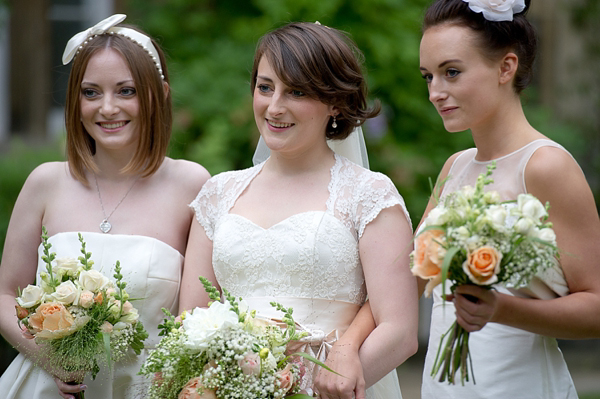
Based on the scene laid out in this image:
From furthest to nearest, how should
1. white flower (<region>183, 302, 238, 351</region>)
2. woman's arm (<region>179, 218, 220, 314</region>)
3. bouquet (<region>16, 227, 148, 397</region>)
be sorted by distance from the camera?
woman's arm (<region>179, 218, 220, 314</region>), bouquet (<region>16, 227, 148, 397</region>), white flower (<region>183, 302, 238, 351</region>)

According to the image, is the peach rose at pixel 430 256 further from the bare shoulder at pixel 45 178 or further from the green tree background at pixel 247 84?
the green tree background at pixel 247 84

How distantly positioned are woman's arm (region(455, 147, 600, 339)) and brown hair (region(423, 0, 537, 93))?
1.53 feet

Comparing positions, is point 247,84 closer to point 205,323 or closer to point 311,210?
point 311,210

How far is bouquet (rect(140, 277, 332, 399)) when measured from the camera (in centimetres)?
274

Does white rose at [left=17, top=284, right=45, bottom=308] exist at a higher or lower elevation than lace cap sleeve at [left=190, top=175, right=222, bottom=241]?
lower

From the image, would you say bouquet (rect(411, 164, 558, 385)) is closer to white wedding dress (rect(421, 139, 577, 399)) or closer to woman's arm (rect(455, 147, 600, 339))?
Answer: woman's arm (rect(455, 147, 600, 339))

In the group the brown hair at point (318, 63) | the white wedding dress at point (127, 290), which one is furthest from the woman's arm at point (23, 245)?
the brown hair at point (318, 63)

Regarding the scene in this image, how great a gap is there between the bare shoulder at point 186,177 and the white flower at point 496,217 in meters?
1.84

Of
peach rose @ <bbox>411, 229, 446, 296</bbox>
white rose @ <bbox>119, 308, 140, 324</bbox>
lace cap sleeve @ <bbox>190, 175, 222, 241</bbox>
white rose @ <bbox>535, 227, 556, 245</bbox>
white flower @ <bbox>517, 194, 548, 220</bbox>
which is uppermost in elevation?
white flower @ <bbox>517, 194, 548, 220</bbox>

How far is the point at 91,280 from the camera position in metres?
3.10

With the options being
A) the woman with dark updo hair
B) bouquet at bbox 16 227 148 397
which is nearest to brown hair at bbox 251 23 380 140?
the woman with dark updo hair

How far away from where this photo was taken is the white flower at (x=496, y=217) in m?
2.50

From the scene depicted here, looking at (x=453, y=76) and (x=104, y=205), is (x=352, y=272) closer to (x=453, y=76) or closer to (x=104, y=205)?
(x=453, y=76)

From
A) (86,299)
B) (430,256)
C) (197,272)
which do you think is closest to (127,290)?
(197,272)
